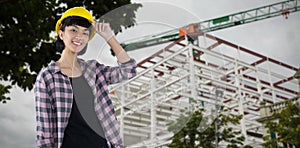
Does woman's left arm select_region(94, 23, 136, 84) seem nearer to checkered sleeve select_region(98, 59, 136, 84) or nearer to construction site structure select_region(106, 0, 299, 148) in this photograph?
checkered sleeve select_region(98, 59, 136, 84)

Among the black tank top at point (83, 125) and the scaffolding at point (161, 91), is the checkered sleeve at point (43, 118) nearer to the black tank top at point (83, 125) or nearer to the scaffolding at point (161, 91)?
the black tank top at point (83, 125)

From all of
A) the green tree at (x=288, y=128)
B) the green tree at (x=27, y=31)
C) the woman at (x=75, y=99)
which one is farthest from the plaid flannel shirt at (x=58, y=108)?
the green tree at (x=288, y=128)

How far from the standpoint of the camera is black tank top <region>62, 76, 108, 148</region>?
821 mm

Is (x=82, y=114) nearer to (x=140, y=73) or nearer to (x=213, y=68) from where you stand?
(x=140, y=73)

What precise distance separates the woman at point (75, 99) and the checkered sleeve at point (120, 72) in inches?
1.0

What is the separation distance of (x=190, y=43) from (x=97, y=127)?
0.69 metres

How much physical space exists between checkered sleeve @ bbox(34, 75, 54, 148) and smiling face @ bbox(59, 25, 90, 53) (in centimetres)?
11

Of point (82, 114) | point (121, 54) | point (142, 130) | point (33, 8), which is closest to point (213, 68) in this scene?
point (142, 130)

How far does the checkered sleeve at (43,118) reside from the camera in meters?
0.83

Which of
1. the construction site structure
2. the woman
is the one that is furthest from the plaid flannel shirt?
the construction site structure

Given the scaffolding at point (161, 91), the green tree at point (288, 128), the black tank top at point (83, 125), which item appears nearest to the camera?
the black tank top at point (83, 125)

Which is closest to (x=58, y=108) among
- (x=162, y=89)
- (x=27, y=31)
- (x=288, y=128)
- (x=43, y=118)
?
(x=43, y=118)

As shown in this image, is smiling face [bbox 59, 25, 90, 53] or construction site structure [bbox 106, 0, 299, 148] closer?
smiling face [bbox 59, 25, 90, 53]

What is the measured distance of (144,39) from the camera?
133 cm
